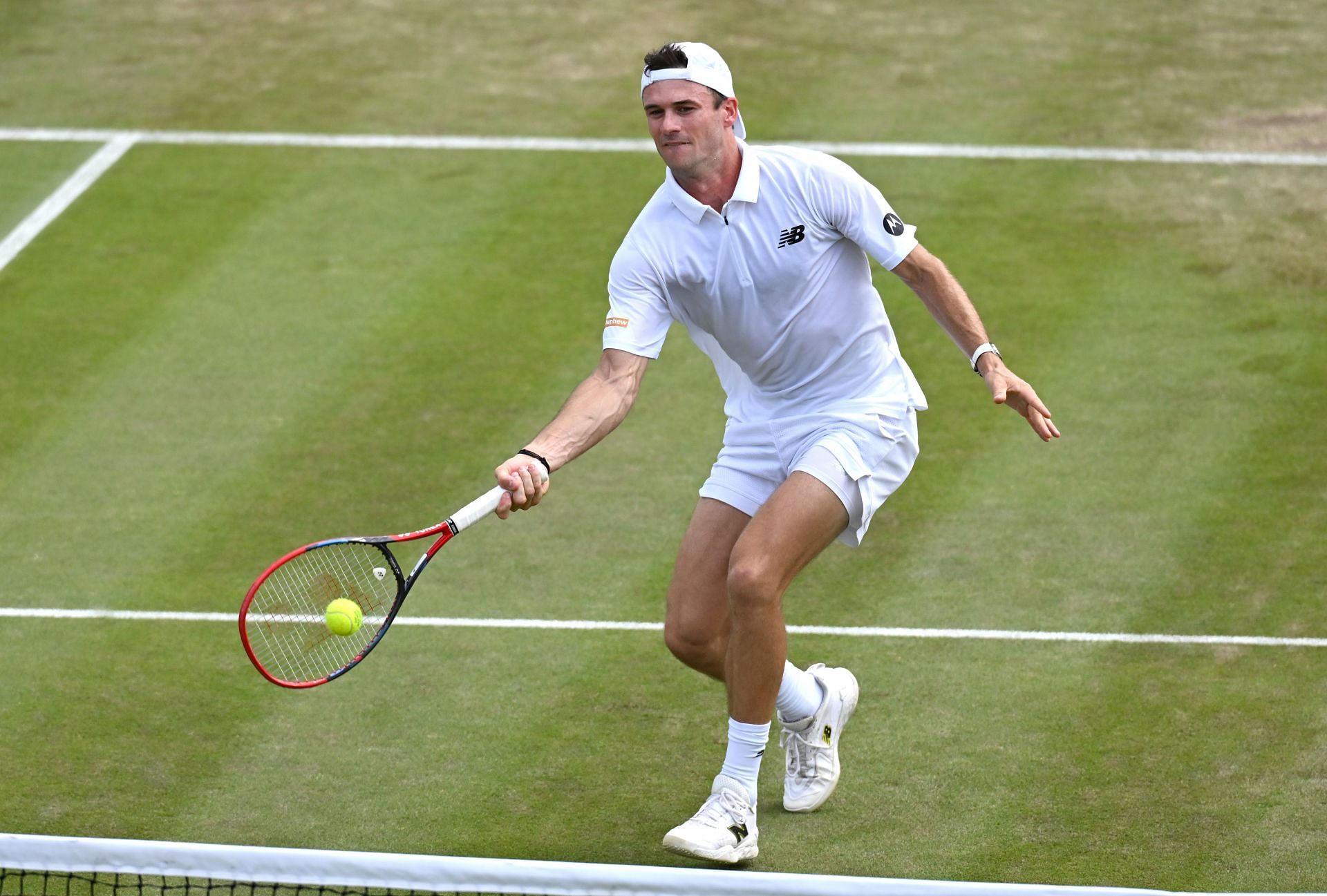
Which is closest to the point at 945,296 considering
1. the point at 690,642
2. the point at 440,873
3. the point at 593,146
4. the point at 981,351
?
the point at 981,351

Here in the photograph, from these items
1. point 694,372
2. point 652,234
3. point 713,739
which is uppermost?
point 652,234

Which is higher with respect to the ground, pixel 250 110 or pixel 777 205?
pixel 777 205

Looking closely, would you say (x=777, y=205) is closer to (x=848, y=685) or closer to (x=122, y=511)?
(x=848, y=685)

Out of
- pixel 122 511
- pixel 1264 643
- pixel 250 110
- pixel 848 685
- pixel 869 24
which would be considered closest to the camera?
pixel 848 685

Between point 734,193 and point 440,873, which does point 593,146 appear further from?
point 440,873

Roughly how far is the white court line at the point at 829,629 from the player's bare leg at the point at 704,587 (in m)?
1.53

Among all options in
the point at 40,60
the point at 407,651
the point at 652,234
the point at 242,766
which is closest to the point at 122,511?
the point at 407,651

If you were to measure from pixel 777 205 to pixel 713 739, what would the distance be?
6.36ft

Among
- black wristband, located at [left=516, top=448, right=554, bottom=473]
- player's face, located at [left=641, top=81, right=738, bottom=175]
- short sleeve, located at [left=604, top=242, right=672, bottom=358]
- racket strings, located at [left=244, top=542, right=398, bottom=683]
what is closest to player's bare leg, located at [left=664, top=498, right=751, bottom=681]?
short sleeve, located at [left=604, top=242, right=672, bottom=358]

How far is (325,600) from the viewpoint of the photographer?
6.58 m

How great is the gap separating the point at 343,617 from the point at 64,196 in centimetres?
761

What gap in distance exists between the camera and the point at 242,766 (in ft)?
21.9

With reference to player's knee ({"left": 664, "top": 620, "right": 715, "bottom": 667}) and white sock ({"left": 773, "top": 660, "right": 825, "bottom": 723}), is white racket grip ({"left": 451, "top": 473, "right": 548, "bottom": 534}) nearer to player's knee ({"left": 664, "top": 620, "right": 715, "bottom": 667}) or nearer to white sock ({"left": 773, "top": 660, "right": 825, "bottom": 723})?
player's knee ({"left": 664, "top": 620, "right": 715, "bottom": 667})

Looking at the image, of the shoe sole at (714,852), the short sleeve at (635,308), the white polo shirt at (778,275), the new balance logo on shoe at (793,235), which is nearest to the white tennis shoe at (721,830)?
the shoe sole at (714,852)
